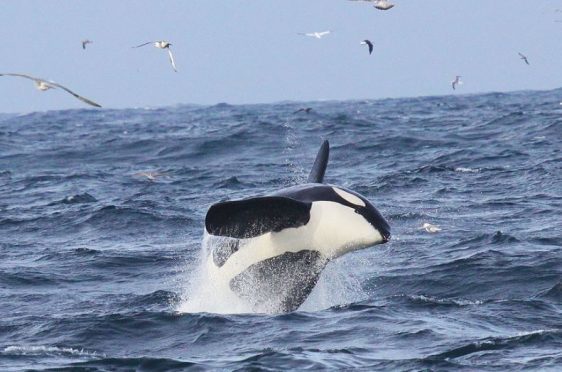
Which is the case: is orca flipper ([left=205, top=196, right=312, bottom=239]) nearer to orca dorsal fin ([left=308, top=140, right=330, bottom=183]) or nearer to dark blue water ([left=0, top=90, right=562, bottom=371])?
dark blue water ([left=0, top=90, right=562, bottom=371])

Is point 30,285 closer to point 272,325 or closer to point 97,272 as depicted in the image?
point 97,272

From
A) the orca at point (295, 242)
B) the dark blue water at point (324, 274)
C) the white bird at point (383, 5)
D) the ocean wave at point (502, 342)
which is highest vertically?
the white bird at point (383, 5)

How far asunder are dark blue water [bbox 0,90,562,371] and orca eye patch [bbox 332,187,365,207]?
1.21 metres

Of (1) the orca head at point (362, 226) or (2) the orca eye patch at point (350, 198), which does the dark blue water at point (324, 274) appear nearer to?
(1) the orca head at point (362, 226)

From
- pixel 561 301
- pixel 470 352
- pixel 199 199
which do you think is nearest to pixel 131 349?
pixel 470 352

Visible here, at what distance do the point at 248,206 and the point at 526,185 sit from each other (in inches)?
550

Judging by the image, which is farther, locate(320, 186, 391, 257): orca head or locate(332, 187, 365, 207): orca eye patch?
locate(332, 187, 365, 207): orca eye patch

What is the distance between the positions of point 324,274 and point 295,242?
196 cm

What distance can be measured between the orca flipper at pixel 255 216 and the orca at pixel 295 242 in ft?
0.04

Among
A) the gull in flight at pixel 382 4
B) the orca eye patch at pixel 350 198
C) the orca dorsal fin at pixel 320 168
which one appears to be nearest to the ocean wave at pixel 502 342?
the orca eye patch at pixel 350 198

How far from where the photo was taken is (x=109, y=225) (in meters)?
22.3

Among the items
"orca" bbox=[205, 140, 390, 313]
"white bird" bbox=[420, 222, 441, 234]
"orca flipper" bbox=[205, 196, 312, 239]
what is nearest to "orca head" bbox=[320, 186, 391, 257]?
"orca" bbox=[205, 140, 390, 313]

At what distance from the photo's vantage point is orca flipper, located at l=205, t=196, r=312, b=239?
37.4 feet

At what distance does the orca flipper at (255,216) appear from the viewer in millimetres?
11406
